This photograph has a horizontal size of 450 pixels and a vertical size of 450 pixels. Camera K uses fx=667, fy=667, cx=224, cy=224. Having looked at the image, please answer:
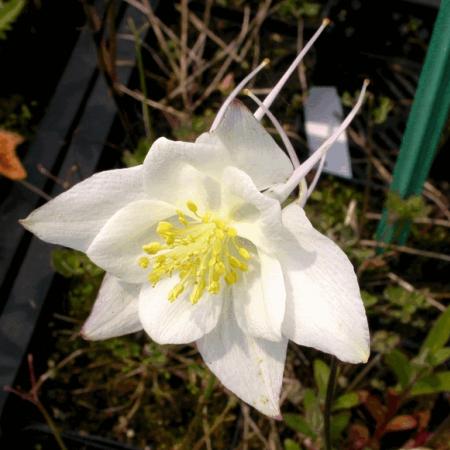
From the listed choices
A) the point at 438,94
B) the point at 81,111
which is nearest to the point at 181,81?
the point at 81,111

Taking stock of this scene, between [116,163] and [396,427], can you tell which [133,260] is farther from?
[116,163]

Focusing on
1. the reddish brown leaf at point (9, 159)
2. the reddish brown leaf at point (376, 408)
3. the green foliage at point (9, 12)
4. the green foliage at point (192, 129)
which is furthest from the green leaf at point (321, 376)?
the green foliage at point (9, 12)

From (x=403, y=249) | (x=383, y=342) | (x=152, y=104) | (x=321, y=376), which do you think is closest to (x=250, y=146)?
(x=321, y=376)

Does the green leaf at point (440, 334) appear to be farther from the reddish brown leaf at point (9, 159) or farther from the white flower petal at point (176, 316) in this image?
the reddish brown leaf at point (9, 159)

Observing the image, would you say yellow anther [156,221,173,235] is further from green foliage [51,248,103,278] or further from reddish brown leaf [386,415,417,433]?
reddish brown leaf [386,415,417,433]

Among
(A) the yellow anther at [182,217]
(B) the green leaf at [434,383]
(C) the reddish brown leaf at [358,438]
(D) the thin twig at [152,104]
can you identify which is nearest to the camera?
(A) the yellow anther at [182,217]

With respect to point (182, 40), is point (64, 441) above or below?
A: below

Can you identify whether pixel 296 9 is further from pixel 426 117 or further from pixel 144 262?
pixel 144 262

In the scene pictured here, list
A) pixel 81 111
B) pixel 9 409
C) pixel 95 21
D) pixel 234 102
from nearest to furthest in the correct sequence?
1. pixel 234 102
2. pixel 9 409
3. pixel 95 21
4. pixel 81 111
